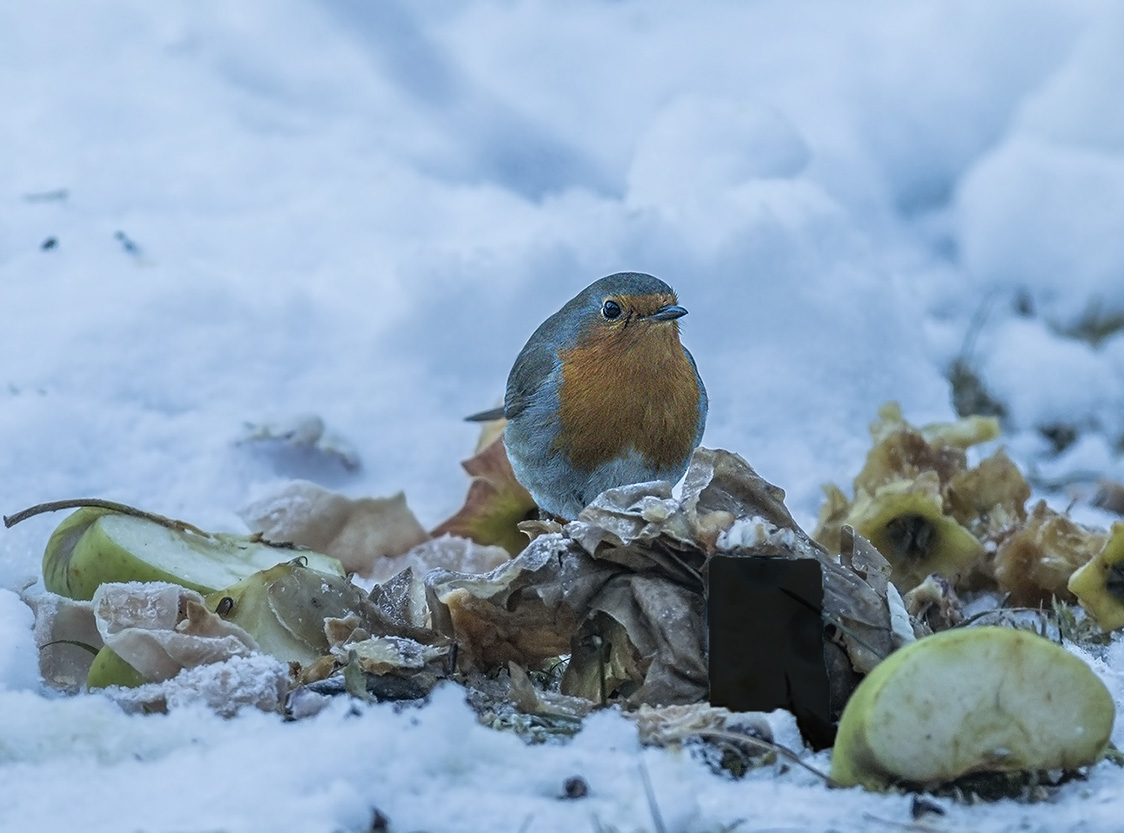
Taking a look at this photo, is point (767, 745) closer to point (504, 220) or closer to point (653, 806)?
point (653, 806)

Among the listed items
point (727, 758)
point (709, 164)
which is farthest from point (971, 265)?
point (727, 758)

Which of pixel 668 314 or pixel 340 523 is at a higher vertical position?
pixel 668 314

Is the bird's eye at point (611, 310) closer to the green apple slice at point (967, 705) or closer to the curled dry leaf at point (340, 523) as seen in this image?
the curled dry leaf at point (340, 523)

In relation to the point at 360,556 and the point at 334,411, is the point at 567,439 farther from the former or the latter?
the point at 334,411

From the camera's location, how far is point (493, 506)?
14.6ft

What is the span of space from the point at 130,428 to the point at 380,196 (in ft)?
7.18

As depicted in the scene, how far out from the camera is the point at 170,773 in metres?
2.00

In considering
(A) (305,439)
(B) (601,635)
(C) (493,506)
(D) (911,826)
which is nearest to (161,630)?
(B) (601,635)

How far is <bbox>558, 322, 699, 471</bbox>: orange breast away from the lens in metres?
3.76

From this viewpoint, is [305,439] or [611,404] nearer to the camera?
[611,404]

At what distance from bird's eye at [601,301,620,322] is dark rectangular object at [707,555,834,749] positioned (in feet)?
5.72

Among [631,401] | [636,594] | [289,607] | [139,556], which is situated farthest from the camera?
[631,401]

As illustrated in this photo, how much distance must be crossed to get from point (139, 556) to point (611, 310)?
1.57 metres

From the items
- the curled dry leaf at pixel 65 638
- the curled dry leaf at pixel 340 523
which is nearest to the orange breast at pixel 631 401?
the curled dry leaf at pixel 340 523
